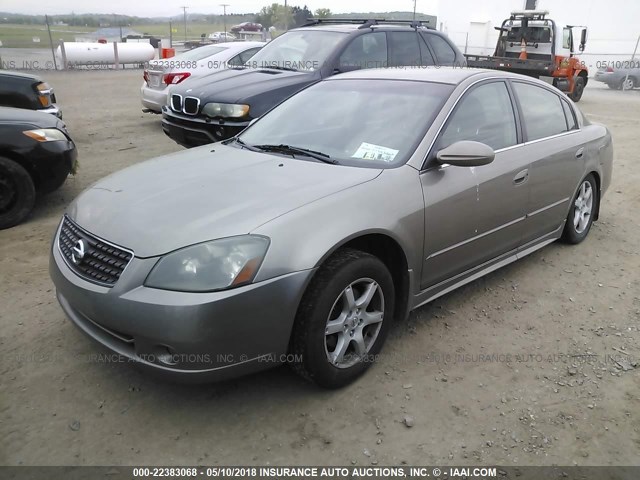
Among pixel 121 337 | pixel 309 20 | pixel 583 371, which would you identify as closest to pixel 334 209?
pixel 121 337

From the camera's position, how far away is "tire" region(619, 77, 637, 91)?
2100 centimetres

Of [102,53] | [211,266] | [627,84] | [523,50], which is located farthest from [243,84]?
[627,84]

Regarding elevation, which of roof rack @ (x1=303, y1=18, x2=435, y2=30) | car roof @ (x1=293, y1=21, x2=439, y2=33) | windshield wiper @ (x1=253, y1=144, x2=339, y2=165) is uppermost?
roof rack @ (x1=303, y1=18, x2=435, y2=30)

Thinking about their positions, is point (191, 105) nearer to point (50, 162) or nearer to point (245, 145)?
point (50, 162)

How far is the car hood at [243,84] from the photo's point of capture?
20.8ft

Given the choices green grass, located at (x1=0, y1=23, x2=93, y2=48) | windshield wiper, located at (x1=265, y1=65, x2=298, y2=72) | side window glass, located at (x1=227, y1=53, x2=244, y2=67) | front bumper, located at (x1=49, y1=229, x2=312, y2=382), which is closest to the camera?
front bumper, located at (x1=49, y1=229, x2=312, y2=382)

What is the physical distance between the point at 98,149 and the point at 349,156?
6196mm

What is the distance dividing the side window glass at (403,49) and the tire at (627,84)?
56.6 feet

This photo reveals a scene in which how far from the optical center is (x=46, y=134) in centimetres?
524

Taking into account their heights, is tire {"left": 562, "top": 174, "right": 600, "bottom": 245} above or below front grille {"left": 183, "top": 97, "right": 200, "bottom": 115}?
below

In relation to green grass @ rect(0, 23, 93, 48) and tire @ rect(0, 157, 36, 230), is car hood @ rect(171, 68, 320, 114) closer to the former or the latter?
tire @ rect(0, 157, 36, 230)

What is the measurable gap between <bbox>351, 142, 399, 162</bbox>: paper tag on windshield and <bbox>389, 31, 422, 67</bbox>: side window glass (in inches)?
181

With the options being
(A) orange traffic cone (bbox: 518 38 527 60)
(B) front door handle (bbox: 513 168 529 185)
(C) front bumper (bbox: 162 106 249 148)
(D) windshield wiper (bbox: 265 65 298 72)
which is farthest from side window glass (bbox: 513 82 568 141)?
(A) orange traffic cone (bbox: 518 38 527 60)

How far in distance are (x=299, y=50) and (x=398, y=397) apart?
226 inches
